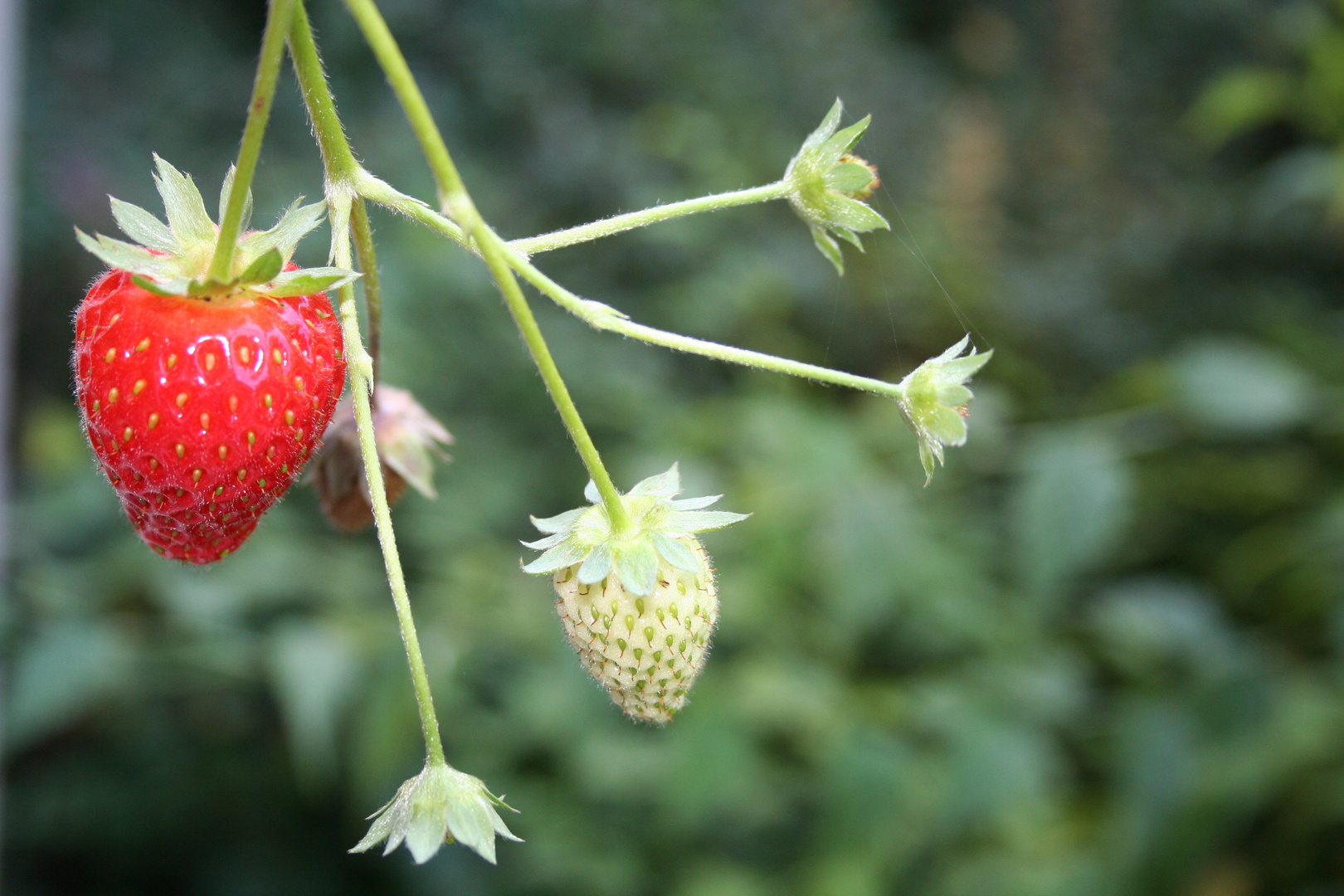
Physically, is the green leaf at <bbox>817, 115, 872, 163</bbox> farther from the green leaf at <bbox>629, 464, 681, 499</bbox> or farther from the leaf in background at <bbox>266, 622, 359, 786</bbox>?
the leaf in background at <bbox>266, 622, 359, 786</bbox>

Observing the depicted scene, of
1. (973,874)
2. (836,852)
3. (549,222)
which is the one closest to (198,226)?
(836,852)

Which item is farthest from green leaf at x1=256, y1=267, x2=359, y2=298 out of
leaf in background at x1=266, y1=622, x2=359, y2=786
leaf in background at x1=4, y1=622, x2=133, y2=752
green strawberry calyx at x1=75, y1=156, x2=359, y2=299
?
leaf in background at x1=4, y1=622, x2=133, y2=752

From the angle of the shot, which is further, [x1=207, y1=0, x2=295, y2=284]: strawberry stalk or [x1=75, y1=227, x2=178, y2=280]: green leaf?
[x1=75, y1=227, x2=178, y2=280]: green leaf

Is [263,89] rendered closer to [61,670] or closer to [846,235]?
[846,235]

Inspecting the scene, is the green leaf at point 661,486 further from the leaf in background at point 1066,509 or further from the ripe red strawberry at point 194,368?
the leaf in background at point 1066,509

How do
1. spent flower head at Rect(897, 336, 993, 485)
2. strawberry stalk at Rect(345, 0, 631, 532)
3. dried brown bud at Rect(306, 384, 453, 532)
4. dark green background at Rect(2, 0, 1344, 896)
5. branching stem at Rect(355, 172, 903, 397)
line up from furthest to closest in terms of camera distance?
1. dark green background at Rect(2, 0, 1344, 896)
2. dried brown bud at Rect(306, 384, 453, 532)
3. spent flower head at Rect(897, 336, 993, 485)
4. branching stem at Rect(355, 172, 903, 397)
5. strawberry stalk at Rect(345, 0, 631, 532)

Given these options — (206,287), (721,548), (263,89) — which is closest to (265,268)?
(206,287)

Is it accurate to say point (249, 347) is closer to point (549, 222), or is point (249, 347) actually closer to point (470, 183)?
point (470, 183)
